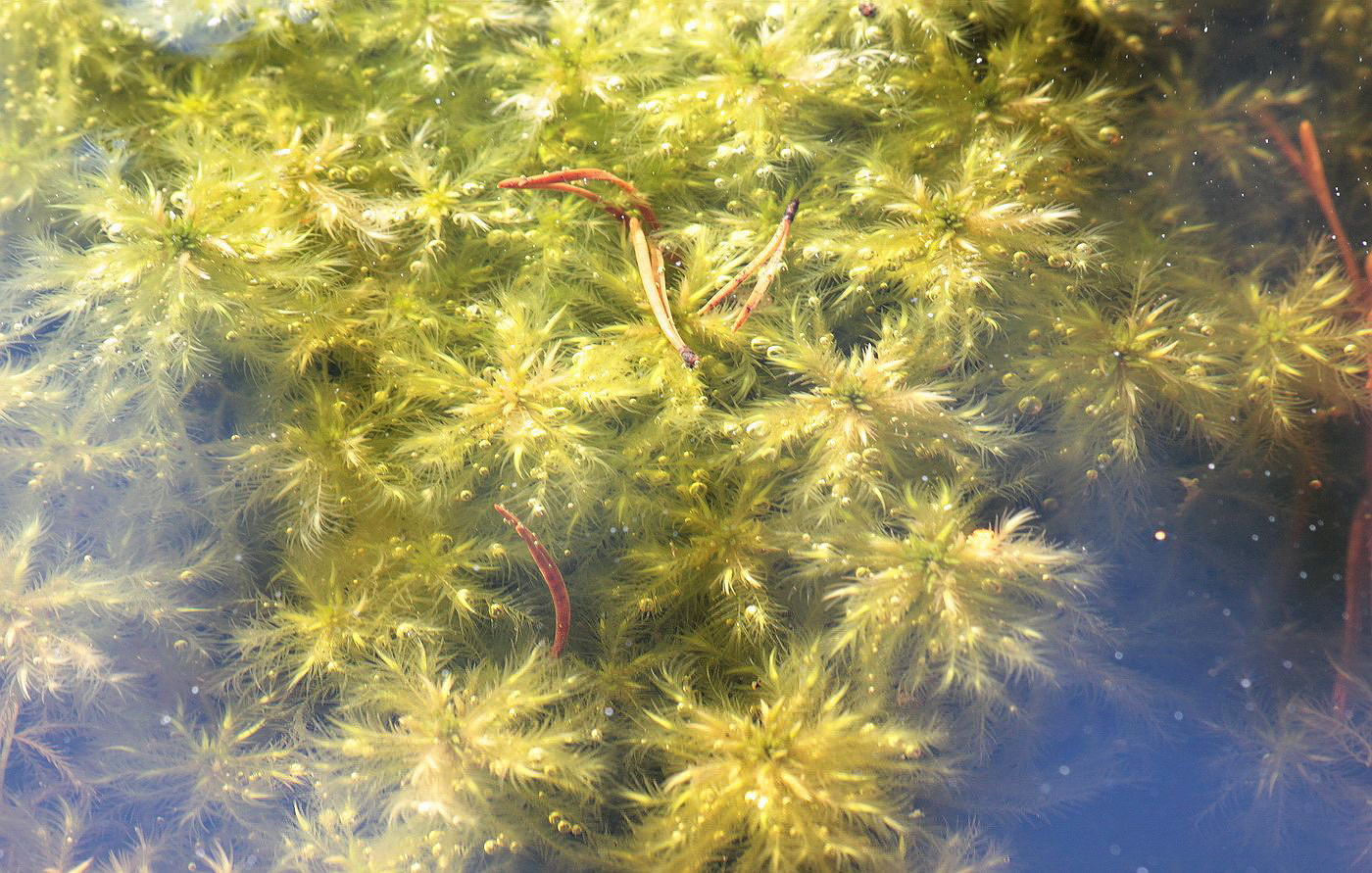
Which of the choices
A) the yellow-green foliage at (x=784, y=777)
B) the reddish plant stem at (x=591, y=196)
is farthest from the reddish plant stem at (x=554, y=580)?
the reddish plant stem at (x=591, y=196)

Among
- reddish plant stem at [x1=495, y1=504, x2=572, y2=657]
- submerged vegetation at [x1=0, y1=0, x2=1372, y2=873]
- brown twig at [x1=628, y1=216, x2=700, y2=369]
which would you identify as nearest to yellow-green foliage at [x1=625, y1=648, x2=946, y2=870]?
submerged vegetation at [x1=0, y1=0, x2=1372, y2=873]

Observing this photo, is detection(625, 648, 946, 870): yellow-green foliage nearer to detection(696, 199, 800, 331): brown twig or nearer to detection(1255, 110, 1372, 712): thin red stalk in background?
detection(696, 199, 800, 331): brown twig

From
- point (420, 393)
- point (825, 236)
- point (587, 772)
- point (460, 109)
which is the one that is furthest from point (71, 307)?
point (825, 236)

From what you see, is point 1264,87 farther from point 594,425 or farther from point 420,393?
point 420,393

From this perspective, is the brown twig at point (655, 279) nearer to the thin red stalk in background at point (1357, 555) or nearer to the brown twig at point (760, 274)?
the brown twig at point (760, 274)

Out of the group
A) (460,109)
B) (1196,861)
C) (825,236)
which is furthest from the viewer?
(460,109)
